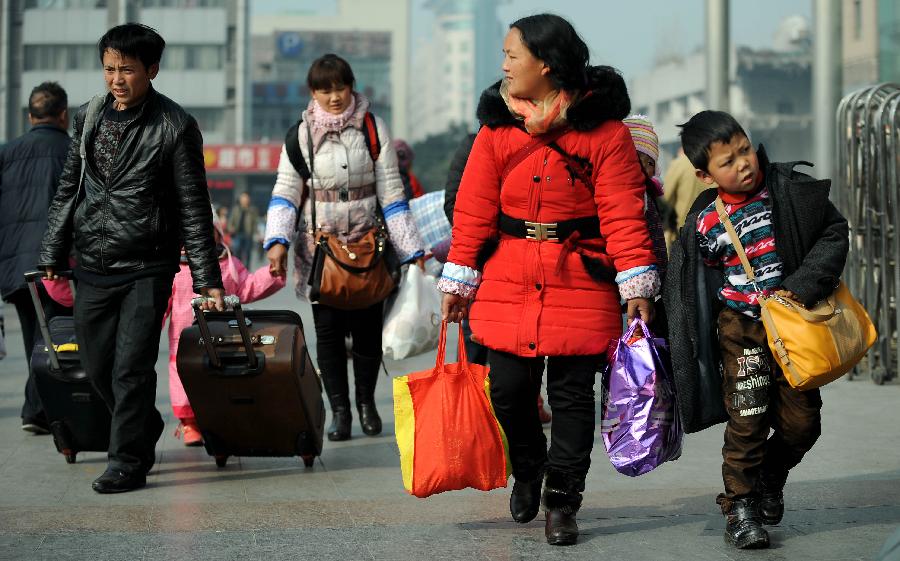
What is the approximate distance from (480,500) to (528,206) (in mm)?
1390

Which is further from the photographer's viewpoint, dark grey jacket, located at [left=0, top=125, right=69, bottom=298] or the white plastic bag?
dark grey jacket, located at [left=0, top=125, right=69, bottom=298]

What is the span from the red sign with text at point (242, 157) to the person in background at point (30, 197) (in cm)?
8096

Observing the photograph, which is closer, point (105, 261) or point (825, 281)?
point (825, 281)

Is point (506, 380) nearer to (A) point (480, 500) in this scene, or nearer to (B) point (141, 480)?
(A) point (480, 500)

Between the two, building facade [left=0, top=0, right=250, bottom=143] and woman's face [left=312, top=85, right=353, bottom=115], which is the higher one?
building facade [left=0, top=0, right=250, bottom=143]

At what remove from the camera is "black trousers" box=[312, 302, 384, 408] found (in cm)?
765

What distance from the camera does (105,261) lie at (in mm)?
6152

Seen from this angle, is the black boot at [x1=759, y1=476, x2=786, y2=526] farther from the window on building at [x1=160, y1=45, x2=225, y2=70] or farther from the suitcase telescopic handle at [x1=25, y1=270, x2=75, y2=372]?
the window on building at [x1=160, y1=45, x2=225, y2=70]

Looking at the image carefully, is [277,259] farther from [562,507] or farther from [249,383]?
[562,507]

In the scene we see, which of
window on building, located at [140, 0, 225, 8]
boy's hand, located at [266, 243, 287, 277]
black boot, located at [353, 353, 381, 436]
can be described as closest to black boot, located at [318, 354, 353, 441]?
black boot, located at [353, 353, 381, 436]

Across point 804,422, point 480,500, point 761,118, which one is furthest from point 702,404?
point 761,118

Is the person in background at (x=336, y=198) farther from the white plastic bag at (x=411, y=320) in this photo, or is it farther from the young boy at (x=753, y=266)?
the young boy at (x=753, y=266)

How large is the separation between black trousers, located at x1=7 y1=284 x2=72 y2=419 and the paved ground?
277 mm

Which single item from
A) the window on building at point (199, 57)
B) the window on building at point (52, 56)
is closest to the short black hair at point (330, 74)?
the window on building at point (52, 56)
